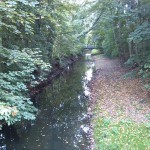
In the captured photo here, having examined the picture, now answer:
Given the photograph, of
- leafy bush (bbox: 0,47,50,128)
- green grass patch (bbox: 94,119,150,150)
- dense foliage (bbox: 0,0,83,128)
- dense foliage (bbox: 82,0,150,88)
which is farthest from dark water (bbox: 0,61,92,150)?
dense foliage (bbox: 82,0,150,88)

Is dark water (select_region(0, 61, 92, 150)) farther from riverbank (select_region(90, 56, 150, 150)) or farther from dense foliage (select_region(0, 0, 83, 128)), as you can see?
dense foliage (select_region(0, 0, 83, 128))

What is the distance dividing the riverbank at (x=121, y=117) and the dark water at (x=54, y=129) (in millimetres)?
576

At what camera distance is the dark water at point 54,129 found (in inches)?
354

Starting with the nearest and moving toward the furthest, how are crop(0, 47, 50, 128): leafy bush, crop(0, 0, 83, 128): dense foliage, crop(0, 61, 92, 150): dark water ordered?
crop(0, 47, 50, 128): leafy bush, crop(0, 0, 83, 128): dense foliage, crop(0, 61, 92, 150): dark water

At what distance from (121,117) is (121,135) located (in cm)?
174

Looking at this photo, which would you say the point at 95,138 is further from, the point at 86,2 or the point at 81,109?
the point at 86,2

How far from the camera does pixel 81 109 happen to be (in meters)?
12.9

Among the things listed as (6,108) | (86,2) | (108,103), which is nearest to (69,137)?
(108,103)

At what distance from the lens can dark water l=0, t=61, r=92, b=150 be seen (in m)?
8.99

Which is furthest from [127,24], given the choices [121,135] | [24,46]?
[121,135]

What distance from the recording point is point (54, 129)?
10.4m

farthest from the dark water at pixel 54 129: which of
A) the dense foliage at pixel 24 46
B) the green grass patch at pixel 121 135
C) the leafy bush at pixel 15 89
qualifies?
the leafy bush at pixel 15 89

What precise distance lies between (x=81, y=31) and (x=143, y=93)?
66.5 ft

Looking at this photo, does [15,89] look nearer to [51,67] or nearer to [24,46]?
[24,46]
